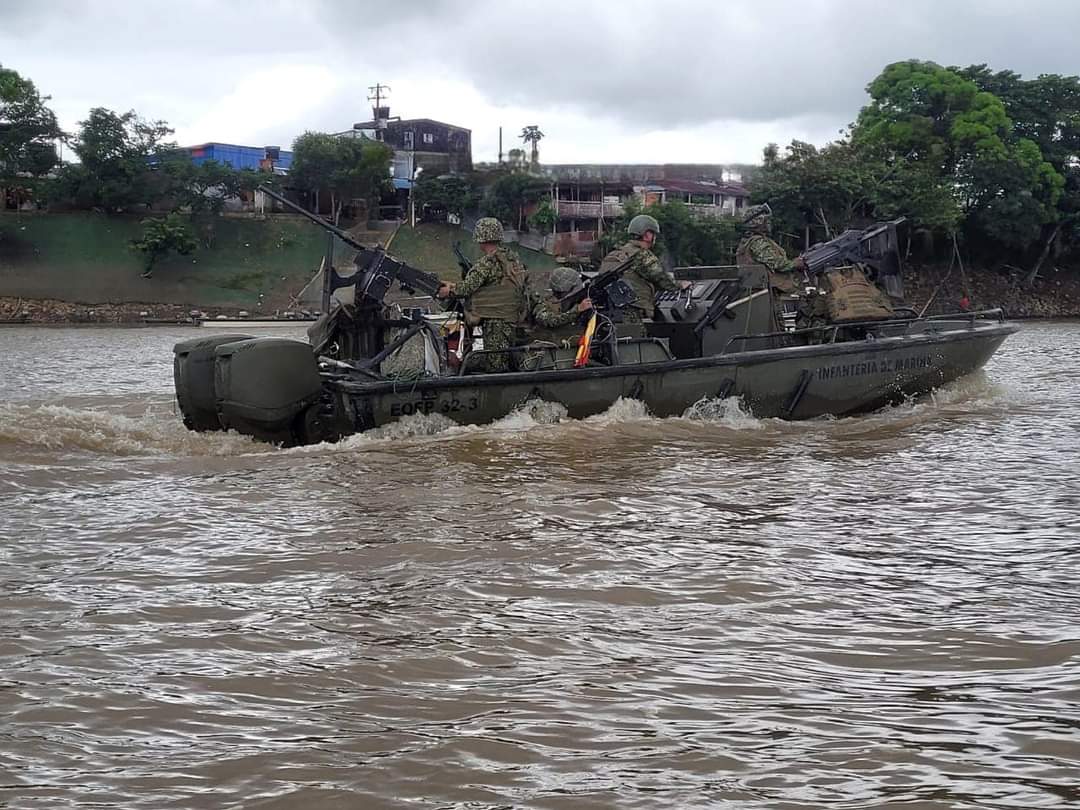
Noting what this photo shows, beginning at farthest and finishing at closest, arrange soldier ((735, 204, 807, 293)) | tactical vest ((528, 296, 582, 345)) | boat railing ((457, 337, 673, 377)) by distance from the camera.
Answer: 1. soldier ((735, 204, 807, 293))
2. tactical vest ((528, 296, 582, 345))
3. boat railing ((457, 337, 673, 377))

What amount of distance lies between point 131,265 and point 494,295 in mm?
40543

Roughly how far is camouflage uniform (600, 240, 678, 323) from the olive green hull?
0.85m

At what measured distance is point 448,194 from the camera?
179 ft

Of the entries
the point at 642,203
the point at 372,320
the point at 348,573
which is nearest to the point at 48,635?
the point at 348,573

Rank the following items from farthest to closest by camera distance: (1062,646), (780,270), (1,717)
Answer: (780,270)
(1062,646)
(1,717)

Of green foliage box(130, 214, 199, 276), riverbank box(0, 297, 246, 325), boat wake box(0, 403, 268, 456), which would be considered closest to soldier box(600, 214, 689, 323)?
boat wake box(0, 403, 268, 456)

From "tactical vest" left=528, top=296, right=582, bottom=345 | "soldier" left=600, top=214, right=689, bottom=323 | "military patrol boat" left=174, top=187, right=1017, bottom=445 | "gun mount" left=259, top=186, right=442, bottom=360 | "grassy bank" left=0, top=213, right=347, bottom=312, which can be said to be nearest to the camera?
"military patrol boat" left=174, top=187, right=1017, bottom=445

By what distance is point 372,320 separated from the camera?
11.6 metres

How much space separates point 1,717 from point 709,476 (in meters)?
6.28

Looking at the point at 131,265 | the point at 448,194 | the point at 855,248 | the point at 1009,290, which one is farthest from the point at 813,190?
the point at 855,248

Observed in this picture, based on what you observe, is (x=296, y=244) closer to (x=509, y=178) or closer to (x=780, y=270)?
(x=509, y=178)

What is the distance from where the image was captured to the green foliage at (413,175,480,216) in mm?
54375

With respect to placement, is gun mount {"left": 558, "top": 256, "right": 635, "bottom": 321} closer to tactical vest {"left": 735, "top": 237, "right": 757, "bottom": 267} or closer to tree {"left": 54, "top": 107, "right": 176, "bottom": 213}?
tactical vest {"left": 735, "top": 237, "right": 757, "bottom": 267}

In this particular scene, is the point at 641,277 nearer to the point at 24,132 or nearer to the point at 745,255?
the point at 745,255
